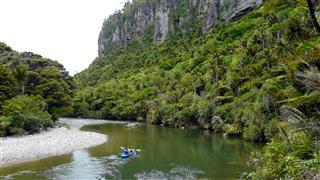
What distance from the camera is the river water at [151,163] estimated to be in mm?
31391

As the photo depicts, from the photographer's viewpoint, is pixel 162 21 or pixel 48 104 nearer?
pixel 48 104

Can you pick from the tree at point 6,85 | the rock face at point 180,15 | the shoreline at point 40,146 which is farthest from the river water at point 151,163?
the rock face at point 180,15

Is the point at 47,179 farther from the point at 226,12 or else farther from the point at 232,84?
the point at 226,12

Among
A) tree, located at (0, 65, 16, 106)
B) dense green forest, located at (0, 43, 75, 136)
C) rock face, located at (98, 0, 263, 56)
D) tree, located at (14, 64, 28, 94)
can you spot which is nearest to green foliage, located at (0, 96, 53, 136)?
dense green forest, located at (0, 43, 75, 136)

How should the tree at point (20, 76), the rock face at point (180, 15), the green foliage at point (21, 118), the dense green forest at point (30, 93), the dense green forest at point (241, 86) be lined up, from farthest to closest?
the rock face at point (180, 15)
the tree at point (20, 76)
the dense green forest at point (30, 93)
the green foliage at point (21, 118)
the dense green forest at point (241, 86)

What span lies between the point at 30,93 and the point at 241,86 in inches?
1677

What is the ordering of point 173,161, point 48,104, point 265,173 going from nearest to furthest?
point 265,173
point 173,161
point 48,104

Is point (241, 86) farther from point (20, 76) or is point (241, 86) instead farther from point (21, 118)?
point (20, 76)

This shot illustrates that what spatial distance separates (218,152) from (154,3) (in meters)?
156

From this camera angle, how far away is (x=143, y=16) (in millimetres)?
194625

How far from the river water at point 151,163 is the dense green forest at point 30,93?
1548 centimetres

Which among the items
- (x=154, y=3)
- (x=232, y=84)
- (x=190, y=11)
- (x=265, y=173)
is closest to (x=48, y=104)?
(x=232, y=84)

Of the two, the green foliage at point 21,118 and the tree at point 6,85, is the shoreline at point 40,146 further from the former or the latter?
the tree at point 6,85

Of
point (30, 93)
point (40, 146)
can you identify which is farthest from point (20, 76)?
point (40, 146)
